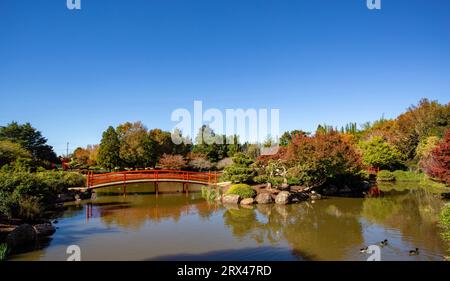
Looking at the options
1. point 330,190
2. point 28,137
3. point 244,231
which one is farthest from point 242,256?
point 28,137

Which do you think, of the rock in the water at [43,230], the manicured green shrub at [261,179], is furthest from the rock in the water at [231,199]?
the rock in the water at [43,230]

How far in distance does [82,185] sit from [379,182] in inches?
816

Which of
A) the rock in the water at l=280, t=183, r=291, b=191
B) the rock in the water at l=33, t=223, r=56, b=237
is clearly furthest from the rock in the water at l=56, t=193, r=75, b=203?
the rock in the water at l=280, t=183, r=291, b=191

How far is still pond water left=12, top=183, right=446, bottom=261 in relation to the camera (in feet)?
23.9

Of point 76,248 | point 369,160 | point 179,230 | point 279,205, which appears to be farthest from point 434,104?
point 76,248

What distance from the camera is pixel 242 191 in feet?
49.1

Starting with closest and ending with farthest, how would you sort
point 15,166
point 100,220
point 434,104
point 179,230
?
point 179,230
point 100,220
point 15,166
point 434,104

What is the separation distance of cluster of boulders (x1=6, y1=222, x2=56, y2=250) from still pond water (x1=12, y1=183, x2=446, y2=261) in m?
0.36

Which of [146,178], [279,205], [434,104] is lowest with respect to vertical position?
[279,205]

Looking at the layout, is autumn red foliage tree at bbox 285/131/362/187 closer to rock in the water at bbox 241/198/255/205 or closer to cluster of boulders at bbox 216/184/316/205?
cluster of boulders at bbox 216/184/316/205

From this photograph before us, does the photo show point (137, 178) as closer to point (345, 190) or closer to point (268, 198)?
point (268, 198)

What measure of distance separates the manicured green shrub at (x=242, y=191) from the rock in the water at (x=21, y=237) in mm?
8765
